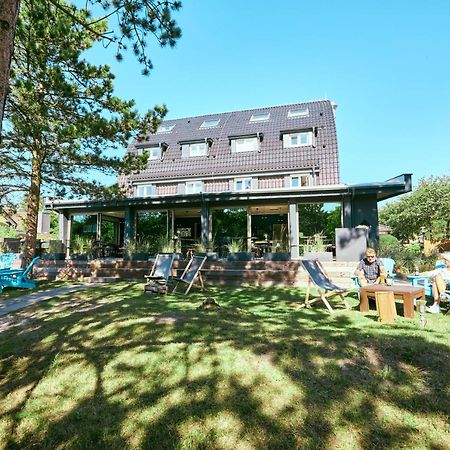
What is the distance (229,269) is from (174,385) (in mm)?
7069

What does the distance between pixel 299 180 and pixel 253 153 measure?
3.83m

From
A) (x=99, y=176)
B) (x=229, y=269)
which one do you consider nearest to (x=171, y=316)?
(x=229, y=269)

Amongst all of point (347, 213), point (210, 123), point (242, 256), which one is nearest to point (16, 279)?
point (242, 256)

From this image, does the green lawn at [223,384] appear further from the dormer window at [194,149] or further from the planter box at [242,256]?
the dormer window at [194,149]

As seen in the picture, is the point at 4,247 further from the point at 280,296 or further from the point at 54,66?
the point at 280,296

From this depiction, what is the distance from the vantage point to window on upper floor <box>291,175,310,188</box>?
62.8ft

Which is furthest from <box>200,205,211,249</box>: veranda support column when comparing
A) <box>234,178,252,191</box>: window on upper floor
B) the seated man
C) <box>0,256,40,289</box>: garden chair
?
the seated man

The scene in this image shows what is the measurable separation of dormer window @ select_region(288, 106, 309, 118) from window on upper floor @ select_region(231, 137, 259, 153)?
3.92 m

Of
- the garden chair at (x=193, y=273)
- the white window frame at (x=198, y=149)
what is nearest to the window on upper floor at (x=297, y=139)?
the white window frame at (x=198, y=149)

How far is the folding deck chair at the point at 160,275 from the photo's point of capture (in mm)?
7570

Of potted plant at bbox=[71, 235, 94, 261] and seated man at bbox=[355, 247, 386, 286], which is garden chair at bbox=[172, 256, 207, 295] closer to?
seated man at bbox=[355, 247, 386, 286]

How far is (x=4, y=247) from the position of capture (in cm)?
1553

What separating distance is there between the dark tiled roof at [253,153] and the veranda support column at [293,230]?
6586mm

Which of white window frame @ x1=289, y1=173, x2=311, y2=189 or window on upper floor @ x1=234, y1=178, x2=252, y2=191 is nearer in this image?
white window frame @ x1=289, y1=173, x2=311, y2=189
